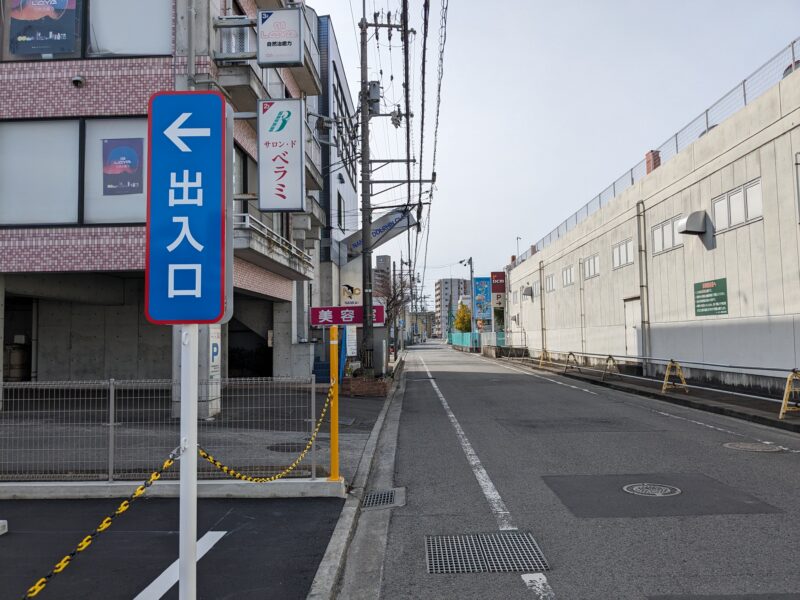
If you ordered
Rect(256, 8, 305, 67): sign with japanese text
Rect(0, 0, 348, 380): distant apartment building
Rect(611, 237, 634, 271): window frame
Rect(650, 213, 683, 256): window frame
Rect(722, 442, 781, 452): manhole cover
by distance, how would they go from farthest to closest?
Rect(611, 237, 634, 271): window frame
Rect(650, 213, 683, 256): window frame
Rect(256, 8, 305, 67): sign with japanese text
Rect(0, 0, 348, 380): distant apartment building
Rect(722, 442, 781, 452): manhole cover

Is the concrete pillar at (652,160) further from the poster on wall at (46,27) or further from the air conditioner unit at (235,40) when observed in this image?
the poster on wall at (46,27)

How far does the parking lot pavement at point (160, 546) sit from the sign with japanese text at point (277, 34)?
10.4m

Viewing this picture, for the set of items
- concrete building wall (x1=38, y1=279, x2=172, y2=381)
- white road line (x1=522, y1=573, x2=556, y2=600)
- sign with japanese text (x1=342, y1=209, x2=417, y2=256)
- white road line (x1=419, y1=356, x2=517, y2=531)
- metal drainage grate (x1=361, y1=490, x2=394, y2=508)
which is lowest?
metal drainage grate (x1=361, y1=490, x2=394, y2=508)

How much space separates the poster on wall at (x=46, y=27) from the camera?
1397cm

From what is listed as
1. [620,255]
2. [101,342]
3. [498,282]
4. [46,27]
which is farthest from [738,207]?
[498,282]

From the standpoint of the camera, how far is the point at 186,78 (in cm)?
1345

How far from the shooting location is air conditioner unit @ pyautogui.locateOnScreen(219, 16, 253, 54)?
14.9 m

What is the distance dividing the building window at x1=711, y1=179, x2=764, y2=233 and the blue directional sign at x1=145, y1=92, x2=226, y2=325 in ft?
54.7

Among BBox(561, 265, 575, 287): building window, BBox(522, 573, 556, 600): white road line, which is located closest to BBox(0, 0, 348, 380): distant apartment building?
BBox(522, 573, 556, 600): white road line

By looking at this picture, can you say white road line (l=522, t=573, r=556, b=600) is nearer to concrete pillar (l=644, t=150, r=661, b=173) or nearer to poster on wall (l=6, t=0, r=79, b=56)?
poster on wall (l=6, t=0, r=79, b=56)

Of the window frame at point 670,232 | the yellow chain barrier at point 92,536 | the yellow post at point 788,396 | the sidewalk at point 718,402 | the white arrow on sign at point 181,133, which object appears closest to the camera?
the yellow chain barrier at point 92,536

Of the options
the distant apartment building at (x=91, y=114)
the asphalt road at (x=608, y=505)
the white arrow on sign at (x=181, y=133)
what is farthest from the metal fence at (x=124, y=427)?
the distant apartment building at (x=91, y=114)

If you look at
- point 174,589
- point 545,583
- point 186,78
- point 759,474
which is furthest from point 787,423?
point 186,78

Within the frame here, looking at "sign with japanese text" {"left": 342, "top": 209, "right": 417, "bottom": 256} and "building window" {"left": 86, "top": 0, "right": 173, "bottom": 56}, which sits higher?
"building window" {"left": 86, "top": 0, "right": 173, "bottom": 56}
